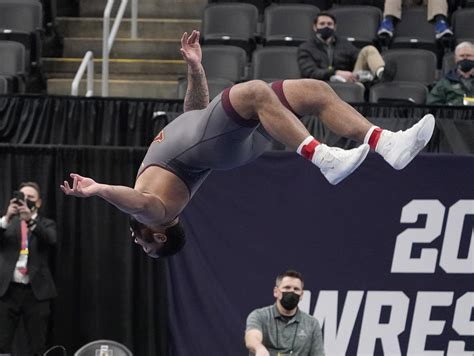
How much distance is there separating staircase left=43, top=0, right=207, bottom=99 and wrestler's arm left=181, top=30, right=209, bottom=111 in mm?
5916

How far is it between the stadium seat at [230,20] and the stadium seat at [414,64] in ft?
5.87

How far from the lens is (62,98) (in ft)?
39.2

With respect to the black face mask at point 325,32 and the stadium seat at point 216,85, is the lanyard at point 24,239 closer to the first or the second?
the stadium seat at point 216,85

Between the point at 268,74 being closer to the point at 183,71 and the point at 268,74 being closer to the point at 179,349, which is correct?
the point at 183,71

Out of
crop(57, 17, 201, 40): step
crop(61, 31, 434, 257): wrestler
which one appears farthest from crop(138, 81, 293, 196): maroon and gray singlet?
crop(57, 17, 201, 40): step

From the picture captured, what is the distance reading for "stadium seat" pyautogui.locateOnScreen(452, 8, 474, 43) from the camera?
556 inches

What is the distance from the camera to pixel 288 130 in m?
7.46

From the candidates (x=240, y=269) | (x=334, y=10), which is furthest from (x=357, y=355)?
(x=334, y=10)

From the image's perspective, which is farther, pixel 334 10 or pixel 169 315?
pixel 334 10

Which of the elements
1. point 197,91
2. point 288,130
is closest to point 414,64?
point 197,91

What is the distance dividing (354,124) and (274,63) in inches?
237

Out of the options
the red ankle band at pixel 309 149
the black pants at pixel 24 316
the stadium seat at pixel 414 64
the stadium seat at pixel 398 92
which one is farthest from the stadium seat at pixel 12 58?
the red ankle band at pixel 309 149

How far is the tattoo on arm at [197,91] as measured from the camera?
27.6ft

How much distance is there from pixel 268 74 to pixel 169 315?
9.65ft
